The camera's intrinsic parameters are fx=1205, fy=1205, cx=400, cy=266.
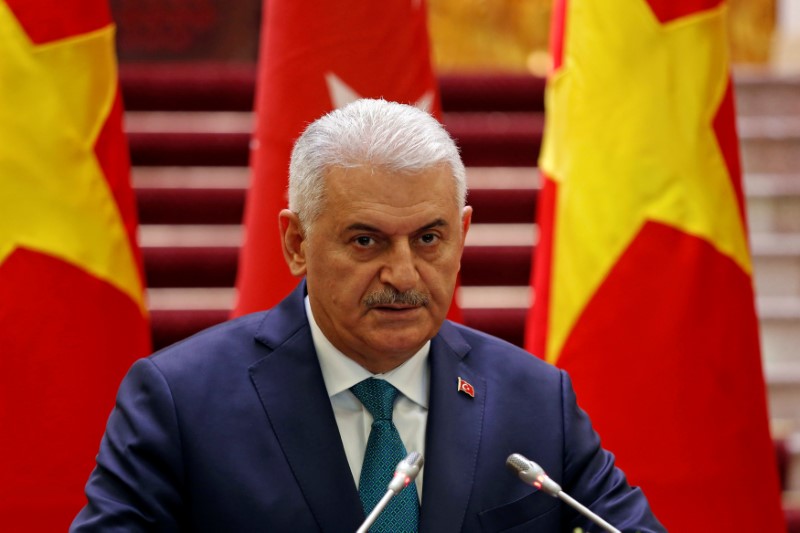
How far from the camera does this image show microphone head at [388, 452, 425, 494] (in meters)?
1.21

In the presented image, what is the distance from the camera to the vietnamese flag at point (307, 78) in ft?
7.76

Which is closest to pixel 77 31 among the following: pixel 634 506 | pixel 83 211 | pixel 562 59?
pixel 83 211

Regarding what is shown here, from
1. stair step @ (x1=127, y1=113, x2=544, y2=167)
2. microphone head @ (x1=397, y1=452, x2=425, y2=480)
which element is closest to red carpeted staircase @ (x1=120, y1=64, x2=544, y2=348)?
stair step @ (x1=127, y1=113, x2=544, y2=167)

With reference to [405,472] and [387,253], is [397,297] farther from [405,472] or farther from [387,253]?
[405,472]

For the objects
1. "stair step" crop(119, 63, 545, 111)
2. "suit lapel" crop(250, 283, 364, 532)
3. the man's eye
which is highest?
"stair step" crop(119, 63, 545, 111)

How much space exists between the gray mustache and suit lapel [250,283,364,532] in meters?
0.16

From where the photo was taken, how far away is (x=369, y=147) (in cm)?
139

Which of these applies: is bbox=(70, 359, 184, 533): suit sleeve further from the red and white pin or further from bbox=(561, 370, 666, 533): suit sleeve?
bbox=(561, 370, 666, 533): suit sleeve

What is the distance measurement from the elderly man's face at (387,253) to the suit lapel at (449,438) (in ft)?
0.37

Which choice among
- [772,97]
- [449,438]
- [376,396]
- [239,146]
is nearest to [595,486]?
[449,438]

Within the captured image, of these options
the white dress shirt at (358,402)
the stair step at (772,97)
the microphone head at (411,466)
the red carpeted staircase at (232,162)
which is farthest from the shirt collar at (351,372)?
the stair step at (772,97)

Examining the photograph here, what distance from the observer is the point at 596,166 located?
234cm

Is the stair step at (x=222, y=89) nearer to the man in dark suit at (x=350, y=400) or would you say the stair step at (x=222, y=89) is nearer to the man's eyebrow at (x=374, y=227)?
the man in dark suit at (x=350, y=400)

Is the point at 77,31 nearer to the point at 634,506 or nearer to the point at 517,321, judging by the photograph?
the point at 634,506
